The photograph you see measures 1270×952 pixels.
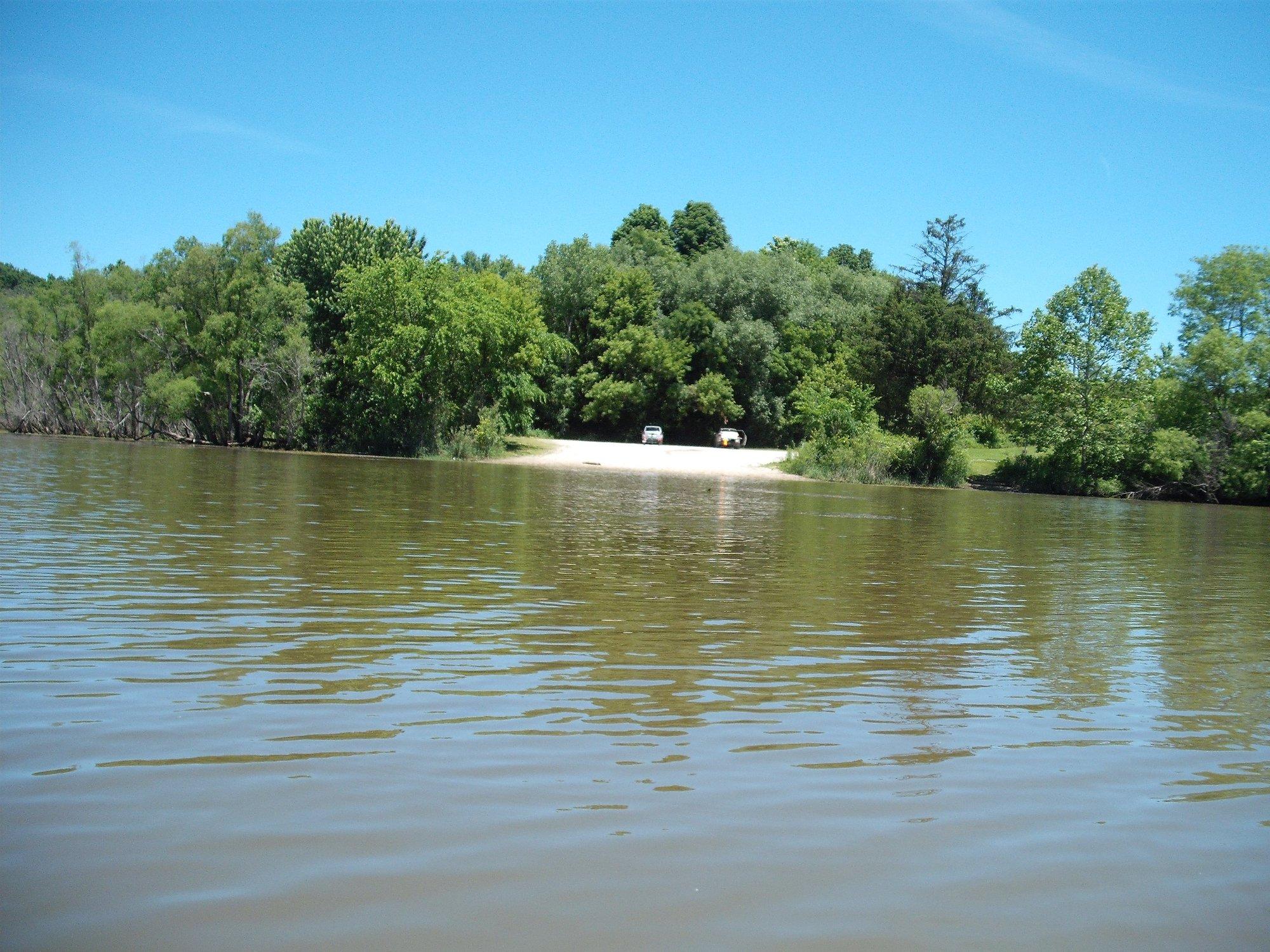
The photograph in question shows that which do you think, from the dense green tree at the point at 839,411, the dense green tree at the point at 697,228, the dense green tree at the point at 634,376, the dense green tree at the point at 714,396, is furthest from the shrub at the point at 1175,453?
the dense green tree at the point at 697,228

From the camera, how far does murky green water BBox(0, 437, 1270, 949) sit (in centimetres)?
375

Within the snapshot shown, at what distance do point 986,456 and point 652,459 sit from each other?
2208 centimetres

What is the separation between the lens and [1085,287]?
53125 millimetres

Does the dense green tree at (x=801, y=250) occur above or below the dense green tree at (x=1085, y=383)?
above

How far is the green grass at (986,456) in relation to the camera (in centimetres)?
5753

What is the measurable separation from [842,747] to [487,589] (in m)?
6.06

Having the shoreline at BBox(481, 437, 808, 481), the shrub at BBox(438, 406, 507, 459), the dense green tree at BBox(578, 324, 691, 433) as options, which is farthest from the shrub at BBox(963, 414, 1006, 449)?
the shrub at BBox(438, 406, 507, 459)

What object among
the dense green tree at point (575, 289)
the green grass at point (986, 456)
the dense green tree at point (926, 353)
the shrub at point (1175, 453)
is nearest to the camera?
the shrub at point (1175, 453)

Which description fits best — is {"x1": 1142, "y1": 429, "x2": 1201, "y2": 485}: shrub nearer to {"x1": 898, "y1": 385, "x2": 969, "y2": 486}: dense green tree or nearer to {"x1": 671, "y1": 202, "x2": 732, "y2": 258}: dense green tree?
{"x1": 898, "y1": 385, "x2": 969, "y2": 486}: dense green tree

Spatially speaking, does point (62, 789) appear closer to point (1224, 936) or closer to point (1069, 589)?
point (1224, 936)

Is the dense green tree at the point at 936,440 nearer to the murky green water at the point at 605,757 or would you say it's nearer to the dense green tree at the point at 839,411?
the dense green tree at the point at 839,411

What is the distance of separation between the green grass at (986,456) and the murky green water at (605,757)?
1818 inches

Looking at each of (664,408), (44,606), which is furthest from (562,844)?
(664,408)

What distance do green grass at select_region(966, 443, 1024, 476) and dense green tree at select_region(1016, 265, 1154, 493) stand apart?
426 cm
